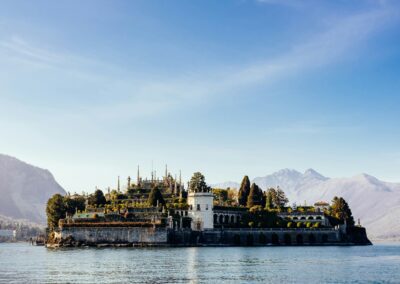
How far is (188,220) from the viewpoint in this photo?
15638cm

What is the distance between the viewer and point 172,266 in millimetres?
85500

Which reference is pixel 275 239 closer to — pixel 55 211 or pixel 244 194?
pixel 244 194

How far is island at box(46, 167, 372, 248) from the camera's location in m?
146

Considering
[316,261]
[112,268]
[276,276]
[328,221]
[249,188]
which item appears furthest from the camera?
[249,188]

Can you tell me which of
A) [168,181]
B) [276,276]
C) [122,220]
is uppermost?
[168,181]

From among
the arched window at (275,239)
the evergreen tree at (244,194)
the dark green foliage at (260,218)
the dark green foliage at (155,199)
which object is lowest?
the arched window at (275,239)

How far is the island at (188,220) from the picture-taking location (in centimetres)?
14550

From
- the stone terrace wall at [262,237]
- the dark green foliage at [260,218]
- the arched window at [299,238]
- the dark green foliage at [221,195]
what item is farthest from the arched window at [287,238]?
the dark green foliage at [221,195]

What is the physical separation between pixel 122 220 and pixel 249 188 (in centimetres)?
5252

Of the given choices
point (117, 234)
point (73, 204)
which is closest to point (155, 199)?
point (117, 234)

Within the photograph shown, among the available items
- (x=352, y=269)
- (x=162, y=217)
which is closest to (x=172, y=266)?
(x=352, y=269)

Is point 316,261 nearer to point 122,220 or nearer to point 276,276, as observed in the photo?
point 276,276

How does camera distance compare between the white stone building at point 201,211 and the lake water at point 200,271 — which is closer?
the lake water at point 200,271

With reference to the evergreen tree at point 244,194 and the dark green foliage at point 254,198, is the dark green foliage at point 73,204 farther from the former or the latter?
the dark green foliage at point 254,198
